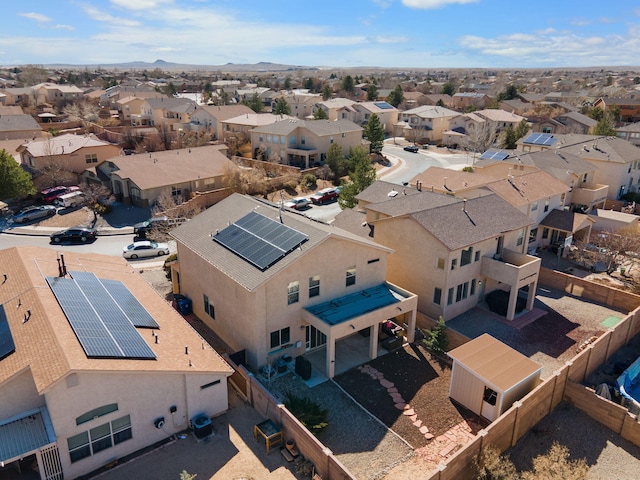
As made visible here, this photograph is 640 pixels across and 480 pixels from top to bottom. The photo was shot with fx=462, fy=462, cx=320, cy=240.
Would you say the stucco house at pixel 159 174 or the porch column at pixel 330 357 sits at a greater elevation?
the stucco house at pixel 159 174

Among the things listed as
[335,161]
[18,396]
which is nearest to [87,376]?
[18,396]

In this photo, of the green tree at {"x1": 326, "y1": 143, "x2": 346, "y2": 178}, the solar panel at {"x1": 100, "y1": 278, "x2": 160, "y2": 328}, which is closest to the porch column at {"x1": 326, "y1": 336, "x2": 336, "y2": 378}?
the solar panel at {"x1": 100, "y1": 278, "x2": 160, "y2": 328}

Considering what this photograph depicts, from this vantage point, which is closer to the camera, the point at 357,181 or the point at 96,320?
the point at 96,320

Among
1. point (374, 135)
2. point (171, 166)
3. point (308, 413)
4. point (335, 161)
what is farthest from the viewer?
point (374, 135)

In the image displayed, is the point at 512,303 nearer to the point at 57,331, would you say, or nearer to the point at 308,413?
the point at 308,413

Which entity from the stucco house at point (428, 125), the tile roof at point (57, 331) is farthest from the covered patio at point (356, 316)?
the stucco house at point (428, 125)

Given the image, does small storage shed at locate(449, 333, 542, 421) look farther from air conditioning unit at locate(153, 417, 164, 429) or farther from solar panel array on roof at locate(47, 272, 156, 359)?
solar panel array on roof at locate(47, 272, 156, 359)

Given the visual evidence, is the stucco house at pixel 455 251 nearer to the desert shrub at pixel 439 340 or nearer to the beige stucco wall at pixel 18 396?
the desert shrub at pixel 439 340
